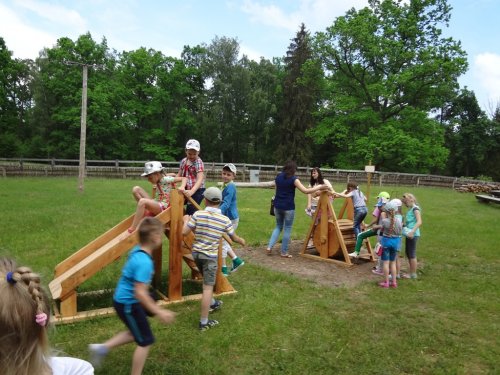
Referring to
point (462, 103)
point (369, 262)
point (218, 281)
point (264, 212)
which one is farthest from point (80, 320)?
point (462, 103)

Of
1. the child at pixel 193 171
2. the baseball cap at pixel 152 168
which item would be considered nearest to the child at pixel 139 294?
the baseball cap at pixel 152 168

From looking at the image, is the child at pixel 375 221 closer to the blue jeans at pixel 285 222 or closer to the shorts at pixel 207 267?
the blue jeans at pixel 285 222

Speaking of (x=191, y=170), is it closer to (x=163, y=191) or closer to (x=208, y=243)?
(x=163, y=191)

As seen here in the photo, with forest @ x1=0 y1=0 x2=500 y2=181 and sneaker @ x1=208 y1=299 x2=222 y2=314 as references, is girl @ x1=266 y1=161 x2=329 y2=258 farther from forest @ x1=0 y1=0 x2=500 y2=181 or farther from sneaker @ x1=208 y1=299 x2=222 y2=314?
forest @ x1=0 y1=0 x2=500 y2=181

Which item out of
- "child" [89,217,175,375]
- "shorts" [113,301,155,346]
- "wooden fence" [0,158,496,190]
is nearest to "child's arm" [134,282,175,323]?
"child" [89,217,175,375]

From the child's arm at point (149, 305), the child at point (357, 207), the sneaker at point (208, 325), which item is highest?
the child at point (357, 207)

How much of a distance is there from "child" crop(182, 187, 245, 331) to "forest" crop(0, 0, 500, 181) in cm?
2738

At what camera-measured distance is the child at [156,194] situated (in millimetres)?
5309

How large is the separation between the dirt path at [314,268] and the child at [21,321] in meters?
5.61

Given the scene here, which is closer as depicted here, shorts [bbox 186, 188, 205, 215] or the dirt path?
shorts [bbox 186, 188, 205, 215]

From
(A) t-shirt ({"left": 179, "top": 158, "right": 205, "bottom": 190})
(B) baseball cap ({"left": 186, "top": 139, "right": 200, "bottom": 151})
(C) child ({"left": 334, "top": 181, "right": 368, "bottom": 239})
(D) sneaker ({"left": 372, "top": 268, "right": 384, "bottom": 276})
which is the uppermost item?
(B) baseball cap ({"left": 186, "top": 139, "right": 200, "bottom": 151})

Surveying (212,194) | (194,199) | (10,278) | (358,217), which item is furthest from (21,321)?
(358,217)

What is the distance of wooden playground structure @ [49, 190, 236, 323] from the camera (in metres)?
4.73

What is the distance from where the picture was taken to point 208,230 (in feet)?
15.6
